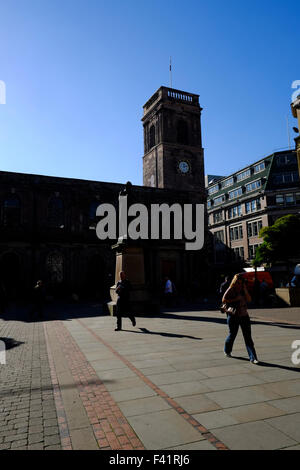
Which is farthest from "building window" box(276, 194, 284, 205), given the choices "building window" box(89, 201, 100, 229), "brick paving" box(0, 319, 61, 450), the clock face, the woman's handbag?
"brick paving" box(0, 319, 61, 450)

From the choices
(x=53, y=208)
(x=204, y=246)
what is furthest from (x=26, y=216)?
(x=204, y=246)

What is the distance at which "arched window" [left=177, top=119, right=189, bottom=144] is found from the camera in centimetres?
4100

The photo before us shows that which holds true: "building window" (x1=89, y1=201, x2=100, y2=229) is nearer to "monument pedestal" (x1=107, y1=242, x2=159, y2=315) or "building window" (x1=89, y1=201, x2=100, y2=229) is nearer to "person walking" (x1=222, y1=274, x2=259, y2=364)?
"monument pedestal" (x1=107, y1=242, x2=159, y2=315)

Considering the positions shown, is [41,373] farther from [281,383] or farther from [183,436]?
[281,383]

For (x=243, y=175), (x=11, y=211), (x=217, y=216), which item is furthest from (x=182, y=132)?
(x=11, y=211)

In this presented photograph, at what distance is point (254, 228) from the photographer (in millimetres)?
47094

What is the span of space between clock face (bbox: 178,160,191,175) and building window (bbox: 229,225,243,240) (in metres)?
15.7

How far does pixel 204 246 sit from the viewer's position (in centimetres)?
3559

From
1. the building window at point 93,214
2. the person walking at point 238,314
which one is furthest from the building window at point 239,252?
the person walking at point 238,314

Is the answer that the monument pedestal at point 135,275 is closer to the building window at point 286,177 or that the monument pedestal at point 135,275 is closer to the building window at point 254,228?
the building window at point 254,228

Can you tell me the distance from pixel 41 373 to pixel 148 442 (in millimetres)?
3251

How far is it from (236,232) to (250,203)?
5.39m

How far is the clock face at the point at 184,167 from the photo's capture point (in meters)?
39.9

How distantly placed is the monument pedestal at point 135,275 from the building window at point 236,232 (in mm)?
38797
